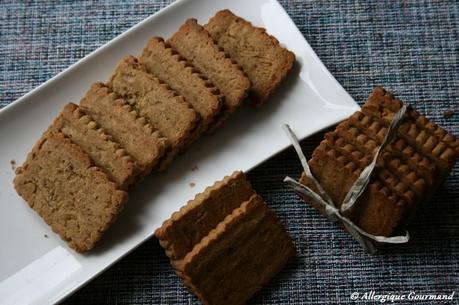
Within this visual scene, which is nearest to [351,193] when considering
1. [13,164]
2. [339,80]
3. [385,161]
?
[385,161]

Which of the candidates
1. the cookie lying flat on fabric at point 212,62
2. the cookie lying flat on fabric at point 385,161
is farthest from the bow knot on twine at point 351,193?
the cookie lying flat on fabric at point 212,62

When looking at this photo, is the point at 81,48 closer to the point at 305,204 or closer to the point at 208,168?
the point at 208,168

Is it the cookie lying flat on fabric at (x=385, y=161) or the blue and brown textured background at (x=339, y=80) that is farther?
the blue and brown textured background at (x=339, y=80)

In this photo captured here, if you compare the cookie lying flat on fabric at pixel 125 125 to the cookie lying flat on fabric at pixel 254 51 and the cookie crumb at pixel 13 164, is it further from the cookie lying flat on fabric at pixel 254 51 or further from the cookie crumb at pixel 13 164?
the cookie lying flat on fabric at pixel 254 51

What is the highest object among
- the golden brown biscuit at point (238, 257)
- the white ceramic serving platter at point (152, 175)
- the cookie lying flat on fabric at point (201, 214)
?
the white ceramic serving platter at point (152, 175)

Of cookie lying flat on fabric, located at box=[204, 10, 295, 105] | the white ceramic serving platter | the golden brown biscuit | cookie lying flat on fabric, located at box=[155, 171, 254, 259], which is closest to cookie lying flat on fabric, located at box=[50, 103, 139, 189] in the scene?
the white ceramic serving platter
